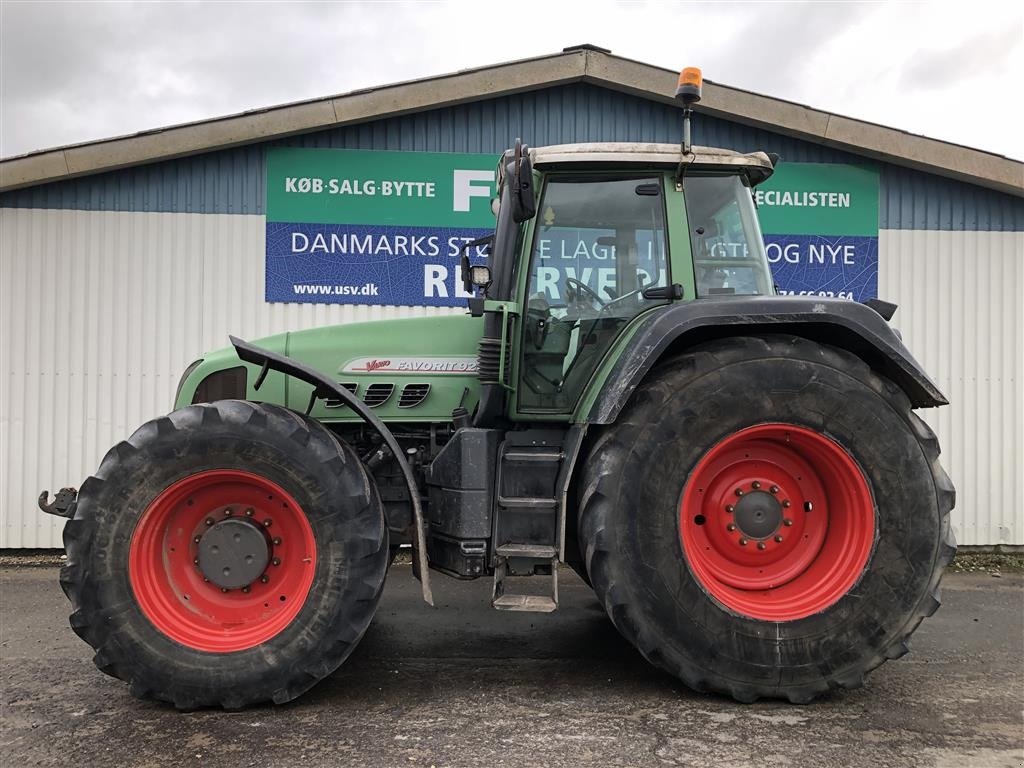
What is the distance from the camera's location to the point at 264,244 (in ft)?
21.5

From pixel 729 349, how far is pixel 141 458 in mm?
2662

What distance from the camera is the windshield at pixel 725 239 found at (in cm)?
364

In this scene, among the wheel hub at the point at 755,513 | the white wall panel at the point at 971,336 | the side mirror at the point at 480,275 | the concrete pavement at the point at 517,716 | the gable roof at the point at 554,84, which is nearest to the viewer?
the concrete pavement at the point at 517,716

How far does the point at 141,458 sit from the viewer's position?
316cm

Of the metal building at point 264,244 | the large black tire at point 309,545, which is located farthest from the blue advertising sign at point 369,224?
the large black tire at point 309,545

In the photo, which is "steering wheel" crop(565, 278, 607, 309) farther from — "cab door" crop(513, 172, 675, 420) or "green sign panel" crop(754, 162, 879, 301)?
"green sign panel" crop(754, 162, 879, 301)

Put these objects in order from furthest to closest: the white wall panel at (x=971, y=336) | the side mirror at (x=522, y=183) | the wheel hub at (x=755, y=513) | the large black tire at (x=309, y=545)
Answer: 1. the white wall panel at (x=971, y=336)
2. the wheel hub at (x=755, y=513)
3. the side mirror at (x=522, y=183)
4. the large black tire at (x=309, y=545)

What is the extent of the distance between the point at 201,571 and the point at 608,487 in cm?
190

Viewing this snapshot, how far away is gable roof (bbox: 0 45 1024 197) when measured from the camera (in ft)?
20.6

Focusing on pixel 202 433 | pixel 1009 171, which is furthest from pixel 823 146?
pixel 202 433

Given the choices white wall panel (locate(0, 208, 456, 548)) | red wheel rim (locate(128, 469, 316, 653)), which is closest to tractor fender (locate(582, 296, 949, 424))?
red wheel rim (locate(128, 469, 316, 653))

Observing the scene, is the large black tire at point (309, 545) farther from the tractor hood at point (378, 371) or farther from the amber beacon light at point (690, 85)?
the amber beacon light at point (690, 85)

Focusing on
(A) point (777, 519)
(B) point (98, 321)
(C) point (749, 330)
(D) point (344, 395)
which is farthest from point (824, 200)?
(B) point (98, 321)

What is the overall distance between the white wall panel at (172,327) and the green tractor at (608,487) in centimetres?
321
